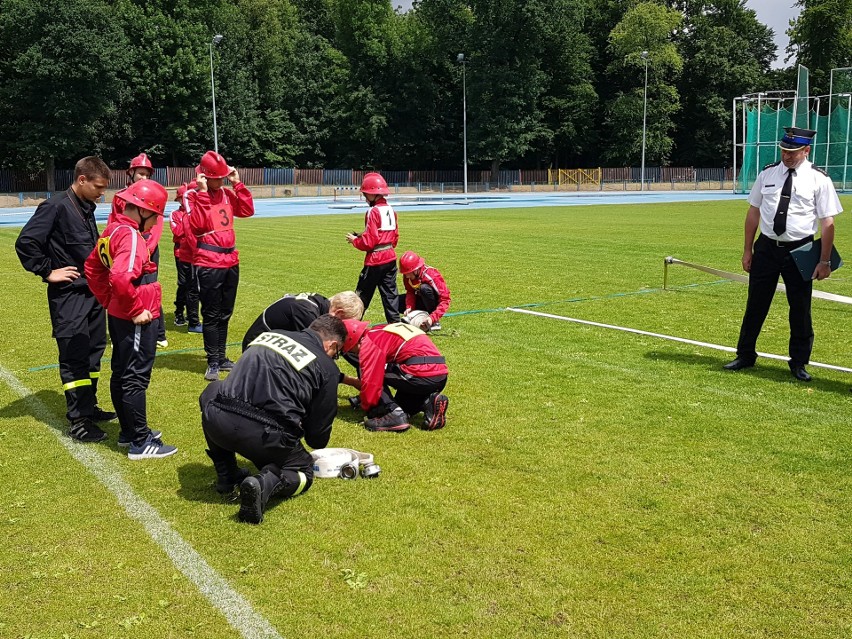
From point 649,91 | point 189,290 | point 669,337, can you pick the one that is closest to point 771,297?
point 669,337

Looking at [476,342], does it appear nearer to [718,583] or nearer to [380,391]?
[380,391]

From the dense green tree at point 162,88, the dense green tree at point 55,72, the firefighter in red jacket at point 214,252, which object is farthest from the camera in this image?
the dense green tree at point 162,88

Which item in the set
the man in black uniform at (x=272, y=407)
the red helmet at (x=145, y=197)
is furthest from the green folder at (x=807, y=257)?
the red helmet at (x=145, y=197)

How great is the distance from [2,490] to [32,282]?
11080mm

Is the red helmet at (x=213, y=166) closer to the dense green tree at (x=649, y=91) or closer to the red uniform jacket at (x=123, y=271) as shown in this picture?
the red uniform jacket at (x=123, y=271)

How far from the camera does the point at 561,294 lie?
12.3 meters

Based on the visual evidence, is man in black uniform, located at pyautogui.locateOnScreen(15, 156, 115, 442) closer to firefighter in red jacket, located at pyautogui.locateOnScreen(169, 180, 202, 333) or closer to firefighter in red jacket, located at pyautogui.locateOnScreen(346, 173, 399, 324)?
firefighter in red jacket, located at pyautogui.locateOnScreen(346, 173, 399, 324)

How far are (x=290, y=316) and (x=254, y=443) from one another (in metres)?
2.13

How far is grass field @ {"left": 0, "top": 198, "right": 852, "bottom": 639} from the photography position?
3.50m

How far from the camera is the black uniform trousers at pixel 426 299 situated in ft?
31.2

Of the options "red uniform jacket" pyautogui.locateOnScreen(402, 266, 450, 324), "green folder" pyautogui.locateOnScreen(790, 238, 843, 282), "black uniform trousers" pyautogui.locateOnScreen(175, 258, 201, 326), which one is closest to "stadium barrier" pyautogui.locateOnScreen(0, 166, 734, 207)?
"black uniform trousers" pyautogui.locateOnScreen(175, 258, 201, 326)

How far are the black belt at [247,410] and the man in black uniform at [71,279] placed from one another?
6.77 feet

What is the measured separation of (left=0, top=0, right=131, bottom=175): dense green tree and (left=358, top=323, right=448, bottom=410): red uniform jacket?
55622 millimetres

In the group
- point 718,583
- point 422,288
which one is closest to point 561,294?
point 422,288
